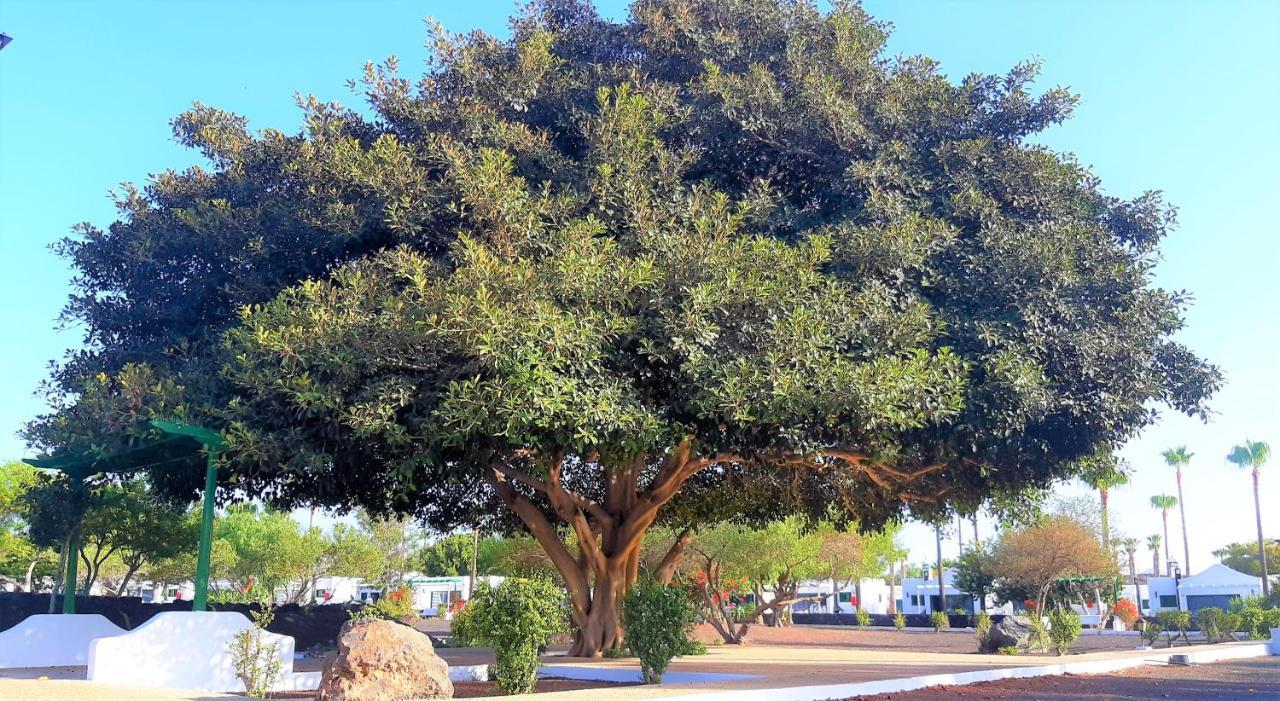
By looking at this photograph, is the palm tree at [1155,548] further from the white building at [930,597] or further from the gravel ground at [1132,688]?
the gravel ground at [1132,688]

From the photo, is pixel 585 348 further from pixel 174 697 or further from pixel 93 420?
pixel 93 420

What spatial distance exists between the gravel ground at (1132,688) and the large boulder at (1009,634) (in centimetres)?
539

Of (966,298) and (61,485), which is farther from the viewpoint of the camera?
(61,485)

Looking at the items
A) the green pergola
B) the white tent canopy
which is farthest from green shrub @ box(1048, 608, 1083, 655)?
the white tent canopy

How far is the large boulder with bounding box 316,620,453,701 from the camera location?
38.1 ft

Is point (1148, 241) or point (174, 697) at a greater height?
point (1148, 241)

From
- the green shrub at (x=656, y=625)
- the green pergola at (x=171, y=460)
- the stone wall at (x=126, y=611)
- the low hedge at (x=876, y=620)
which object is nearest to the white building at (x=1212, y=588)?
the low hedge at (x=876, y=620)

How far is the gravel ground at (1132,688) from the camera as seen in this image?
48.6ft

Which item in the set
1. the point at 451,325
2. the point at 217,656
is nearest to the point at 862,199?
the point at 451,325

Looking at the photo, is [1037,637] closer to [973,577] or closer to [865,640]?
[865,640]

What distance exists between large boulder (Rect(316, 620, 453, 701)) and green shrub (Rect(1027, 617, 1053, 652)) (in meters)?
18.6

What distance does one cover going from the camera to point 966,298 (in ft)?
51.4

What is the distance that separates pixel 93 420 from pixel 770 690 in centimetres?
1037

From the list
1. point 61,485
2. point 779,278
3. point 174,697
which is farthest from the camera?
point 61,485
